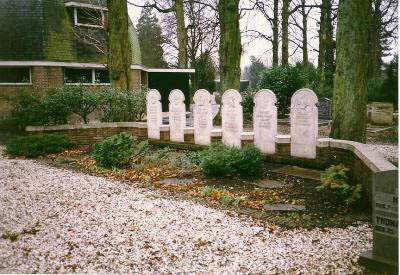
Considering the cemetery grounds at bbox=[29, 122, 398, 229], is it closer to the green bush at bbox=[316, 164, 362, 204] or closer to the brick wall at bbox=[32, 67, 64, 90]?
the green bush at bbox=[316, 164, 362, 204]

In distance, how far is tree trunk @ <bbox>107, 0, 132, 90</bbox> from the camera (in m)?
14.1

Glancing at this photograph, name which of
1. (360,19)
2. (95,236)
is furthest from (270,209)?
(360,19)

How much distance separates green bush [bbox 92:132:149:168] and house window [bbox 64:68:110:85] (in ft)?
44.4

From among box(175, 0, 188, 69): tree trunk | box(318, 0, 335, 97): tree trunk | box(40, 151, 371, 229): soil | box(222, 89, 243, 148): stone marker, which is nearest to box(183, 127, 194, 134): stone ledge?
box(222, 89, 243, 148): stone marker

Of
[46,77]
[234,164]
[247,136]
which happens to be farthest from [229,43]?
[46,77]

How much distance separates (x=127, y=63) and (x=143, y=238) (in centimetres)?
1059

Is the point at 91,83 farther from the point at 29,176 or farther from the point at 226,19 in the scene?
the point at 29,176

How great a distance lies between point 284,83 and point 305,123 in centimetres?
1096

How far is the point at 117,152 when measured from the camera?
30.1 ft

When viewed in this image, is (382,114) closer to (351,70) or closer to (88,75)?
(351,70)

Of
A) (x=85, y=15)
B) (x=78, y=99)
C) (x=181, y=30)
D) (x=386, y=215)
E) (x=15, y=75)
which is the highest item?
(x=85, y=15)

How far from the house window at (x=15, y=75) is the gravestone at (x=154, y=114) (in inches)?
447

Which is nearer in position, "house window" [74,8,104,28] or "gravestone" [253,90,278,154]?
"gravestone" [253,90,278,154]

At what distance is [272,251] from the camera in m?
4.46
